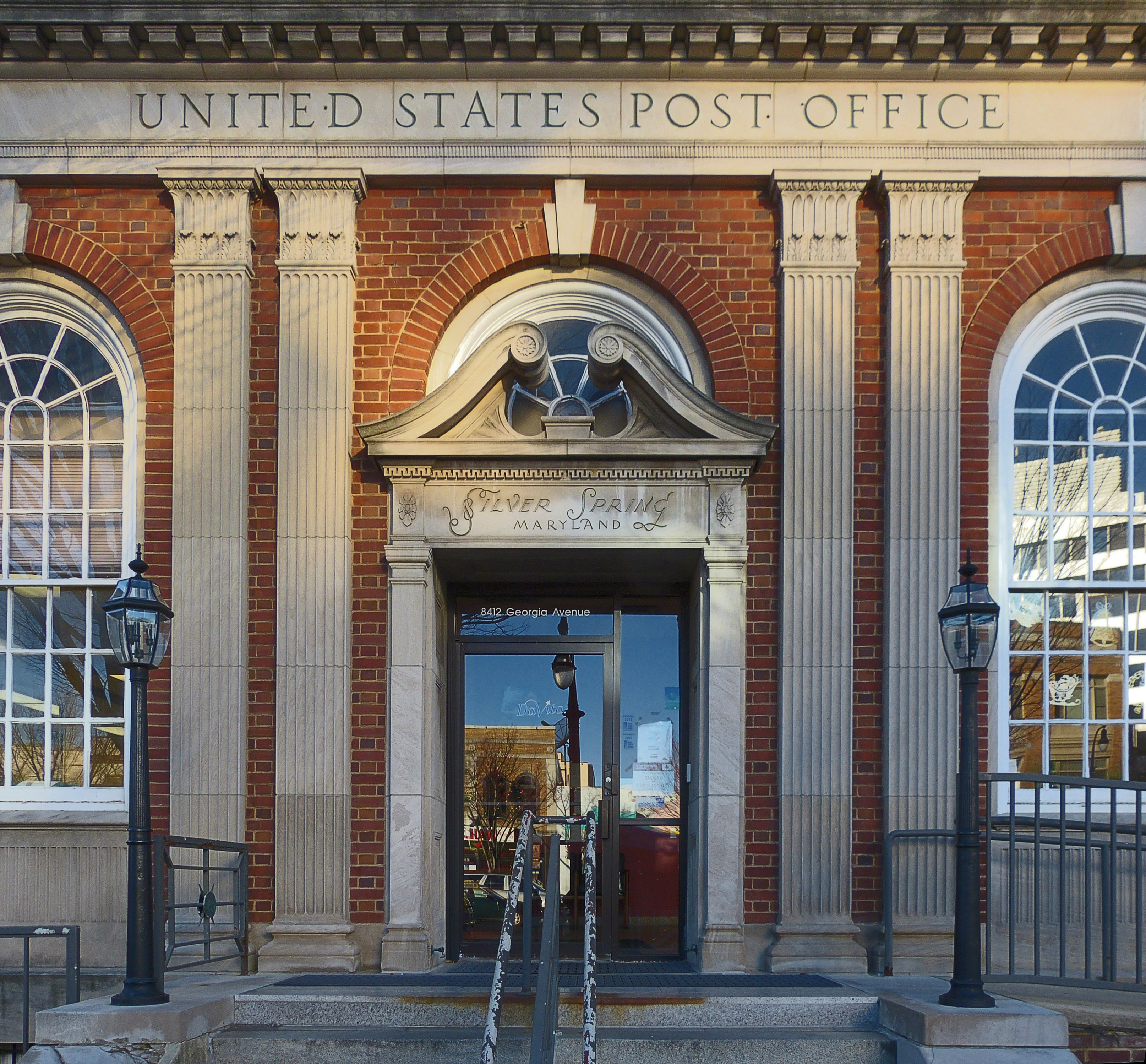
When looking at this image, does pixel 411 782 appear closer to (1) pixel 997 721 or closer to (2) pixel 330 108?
(1) pixel 997 721

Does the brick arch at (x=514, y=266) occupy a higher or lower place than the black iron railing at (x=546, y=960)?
higher

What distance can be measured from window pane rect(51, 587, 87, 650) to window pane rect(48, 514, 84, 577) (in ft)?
0.47

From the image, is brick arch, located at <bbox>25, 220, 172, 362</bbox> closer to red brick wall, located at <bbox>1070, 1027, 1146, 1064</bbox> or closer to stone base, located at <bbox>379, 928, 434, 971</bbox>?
stone base, located at <bbox>379, 928, 434, 971</bbox>

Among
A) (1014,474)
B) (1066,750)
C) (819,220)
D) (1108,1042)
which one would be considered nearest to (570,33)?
(819,220)

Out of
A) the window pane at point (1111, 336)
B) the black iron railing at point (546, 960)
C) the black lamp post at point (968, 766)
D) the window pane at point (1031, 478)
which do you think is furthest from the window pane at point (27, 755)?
the window pane at point (1111, 336)

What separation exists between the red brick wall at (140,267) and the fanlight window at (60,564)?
0.39 metres

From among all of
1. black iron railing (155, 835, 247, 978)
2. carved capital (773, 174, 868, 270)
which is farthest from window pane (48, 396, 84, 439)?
carved capital (773, 174, 868, 270)

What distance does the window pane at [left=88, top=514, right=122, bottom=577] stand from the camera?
9.58 metres

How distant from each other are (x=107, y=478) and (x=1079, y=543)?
735 centimetres

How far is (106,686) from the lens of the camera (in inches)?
374

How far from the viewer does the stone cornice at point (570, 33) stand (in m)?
9.16

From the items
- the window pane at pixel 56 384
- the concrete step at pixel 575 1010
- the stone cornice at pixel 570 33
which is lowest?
the concrete step at pixel 575 1010

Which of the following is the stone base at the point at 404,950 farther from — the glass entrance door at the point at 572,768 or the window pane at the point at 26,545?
the window pane at the point at 26,545

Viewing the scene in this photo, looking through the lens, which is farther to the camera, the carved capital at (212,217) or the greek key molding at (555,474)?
A: the carved capital at (212,217)
